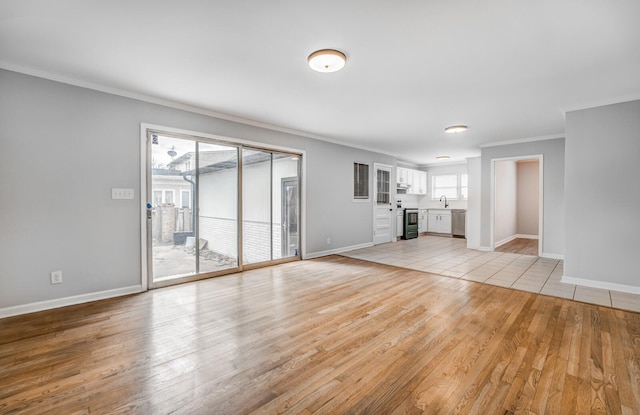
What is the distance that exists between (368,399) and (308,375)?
44cm

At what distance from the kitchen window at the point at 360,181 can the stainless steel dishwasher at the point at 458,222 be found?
12.9 ft

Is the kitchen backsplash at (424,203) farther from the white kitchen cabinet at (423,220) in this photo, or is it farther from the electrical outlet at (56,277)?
the electrical outlet at (56,277)

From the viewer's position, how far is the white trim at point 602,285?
364cm

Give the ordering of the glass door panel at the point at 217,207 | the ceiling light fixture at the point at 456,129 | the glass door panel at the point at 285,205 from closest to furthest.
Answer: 1. the glass door panel at the point at 217,207
2. the ceiling light fixture at the point at 456,129
3. the glass door panel at the point at 285,205

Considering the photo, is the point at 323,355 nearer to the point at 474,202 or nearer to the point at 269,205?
the point at 269,205

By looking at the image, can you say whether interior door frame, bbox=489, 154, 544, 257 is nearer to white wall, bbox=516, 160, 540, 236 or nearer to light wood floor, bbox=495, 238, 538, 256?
A: light wood floor, bbox=495, 238, 538, 256

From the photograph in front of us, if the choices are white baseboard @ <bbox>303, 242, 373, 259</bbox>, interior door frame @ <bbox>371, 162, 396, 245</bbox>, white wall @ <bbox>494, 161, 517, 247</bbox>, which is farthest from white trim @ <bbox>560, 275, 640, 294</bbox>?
interior door frame @ <bbox>371, 162, 396, 245</bbox>

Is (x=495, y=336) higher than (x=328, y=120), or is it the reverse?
(x=328, y=120)

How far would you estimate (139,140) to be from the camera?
364 centimetres

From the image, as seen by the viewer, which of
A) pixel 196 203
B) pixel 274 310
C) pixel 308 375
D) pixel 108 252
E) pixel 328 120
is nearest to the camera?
pixel 308 375

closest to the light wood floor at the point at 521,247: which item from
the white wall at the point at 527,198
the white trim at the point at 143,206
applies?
the white wall at the point at 527,198

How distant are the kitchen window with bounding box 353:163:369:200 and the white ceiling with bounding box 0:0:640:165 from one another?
2729mm

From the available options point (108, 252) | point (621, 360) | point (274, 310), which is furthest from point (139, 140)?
point (621, 360)

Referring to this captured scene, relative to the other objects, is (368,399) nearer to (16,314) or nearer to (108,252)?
(108,252)
